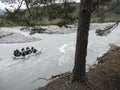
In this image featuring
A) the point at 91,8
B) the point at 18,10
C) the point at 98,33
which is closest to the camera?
the point at 91,8

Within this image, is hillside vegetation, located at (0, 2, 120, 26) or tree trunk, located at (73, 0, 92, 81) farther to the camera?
hillside vegetation, located at (0, 2, 120, 26)

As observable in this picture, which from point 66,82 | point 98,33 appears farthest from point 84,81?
point 98,33

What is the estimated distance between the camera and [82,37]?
9859 millimetres

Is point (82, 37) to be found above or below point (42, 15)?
below

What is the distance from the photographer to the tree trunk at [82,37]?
377 inches

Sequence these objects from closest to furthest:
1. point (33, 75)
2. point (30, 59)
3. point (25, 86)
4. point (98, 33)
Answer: point (98, 33)
point (25, 86)
point (33, 75)
point (30, 59)

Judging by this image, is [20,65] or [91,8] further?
[20,65]

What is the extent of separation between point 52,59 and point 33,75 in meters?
5.07

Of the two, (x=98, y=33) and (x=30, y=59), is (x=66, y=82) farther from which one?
(x=30, y=59)

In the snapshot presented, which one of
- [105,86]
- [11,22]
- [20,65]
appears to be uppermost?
[11,22]

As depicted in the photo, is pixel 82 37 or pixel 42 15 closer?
pixel 82 37

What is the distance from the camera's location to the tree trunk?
959cm

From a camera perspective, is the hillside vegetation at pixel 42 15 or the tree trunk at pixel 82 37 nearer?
the tree trunk at pixel 82 37

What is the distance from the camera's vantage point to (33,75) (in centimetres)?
1877
